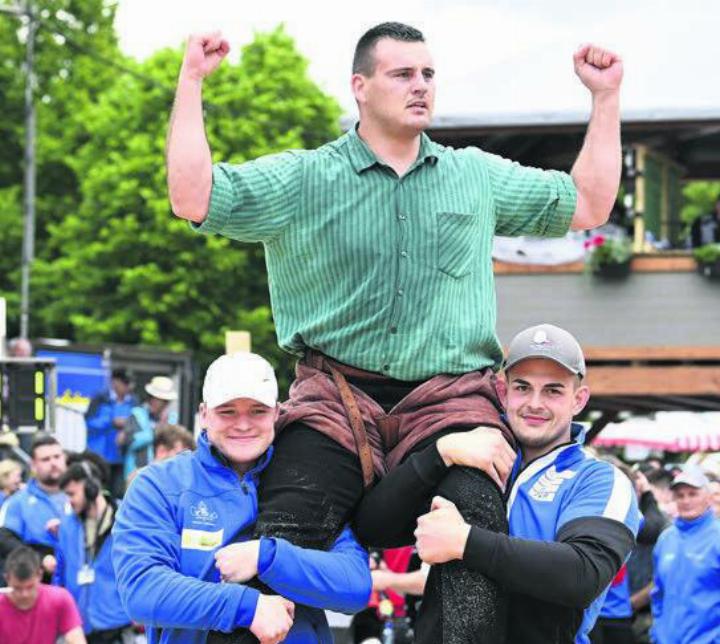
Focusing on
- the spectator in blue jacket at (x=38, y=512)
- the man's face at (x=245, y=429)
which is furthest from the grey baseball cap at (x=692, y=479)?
the man's face at (x=245, y=429)

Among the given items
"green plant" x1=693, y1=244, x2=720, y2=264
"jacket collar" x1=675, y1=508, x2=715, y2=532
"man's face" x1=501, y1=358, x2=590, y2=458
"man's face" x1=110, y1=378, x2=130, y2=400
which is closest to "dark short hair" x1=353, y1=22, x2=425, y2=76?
"man's face" x1=501, y1=358, x2=590, y2=458

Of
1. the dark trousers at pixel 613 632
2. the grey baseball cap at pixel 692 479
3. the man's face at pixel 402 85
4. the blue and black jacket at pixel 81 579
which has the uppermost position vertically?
the man's face at pixel 402 85

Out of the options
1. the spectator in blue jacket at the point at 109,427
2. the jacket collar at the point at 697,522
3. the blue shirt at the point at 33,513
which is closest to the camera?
the jacket collar at the point at 697,522

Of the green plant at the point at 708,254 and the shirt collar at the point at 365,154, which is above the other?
the green plant at the point at 708,254

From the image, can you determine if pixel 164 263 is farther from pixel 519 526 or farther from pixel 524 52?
pixel 519 526

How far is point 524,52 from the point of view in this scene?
2398 centimetres

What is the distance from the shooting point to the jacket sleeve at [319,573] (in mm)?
4754

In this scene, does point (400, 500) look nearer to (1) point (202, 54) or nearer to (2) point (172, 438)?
(1) point (202, 54)

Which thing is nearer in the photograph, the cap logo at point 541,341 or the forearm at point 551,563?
the forearm at point 551,563

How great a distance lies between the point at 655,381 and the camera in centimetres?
2145

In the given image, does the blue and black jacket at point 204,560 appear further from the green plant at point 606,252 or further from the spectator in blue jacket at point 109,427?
the green plant at point 606,252

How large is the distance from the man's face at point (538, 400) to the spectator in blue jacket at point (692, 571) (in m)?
→ 6.61

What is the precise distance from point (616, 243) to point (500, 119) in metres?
2.07

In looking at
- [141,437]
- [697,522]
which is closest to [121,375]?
[141,437]
